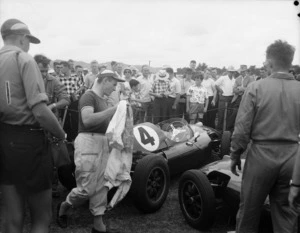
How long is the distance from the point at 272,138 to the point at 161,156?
2077 millimetres

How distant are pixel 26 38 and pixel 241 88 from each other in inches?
306

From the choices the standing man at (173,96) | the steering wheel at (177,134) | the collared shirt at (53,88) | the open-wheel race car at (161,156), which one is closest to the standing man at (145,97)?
the standing man at (173,96)

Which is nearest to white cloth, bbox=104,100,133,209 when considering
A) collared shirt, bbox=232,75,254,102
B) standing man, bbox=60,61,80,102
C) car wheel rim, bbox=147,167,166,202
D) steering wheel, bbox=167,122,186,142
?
car wheel rim, bbox=147,167,166,202

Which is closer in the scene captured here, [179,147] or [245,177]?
[245,177]

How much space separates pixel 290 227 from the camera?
2.84m

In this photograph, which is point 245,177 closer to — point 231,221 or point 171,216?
point 231,221

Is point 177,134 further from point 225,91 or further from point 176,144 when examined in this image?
point 225,91

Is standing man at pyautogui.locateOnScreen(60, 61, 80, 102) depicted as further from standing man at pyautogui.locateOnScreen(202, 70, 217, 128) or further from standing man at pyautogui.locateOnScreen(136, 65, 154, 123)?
standing man at pyautogui.locateOnScreen(202, 70, 217, 128)

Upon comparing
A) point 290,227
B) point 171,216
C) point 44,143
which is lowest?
point 171,216

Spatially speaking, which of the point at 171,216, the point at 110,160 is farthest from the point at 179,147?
the point at 110,160

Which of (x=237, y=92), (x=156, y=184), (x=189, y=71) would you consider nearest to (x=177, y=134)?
(x=156, y=184)

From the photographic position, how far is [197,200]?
13.4 ft

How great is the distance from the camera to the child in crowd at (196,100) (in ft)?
31.4

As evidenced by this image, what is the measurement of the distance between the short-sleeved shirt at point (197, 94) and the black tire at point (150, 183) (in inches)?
203
